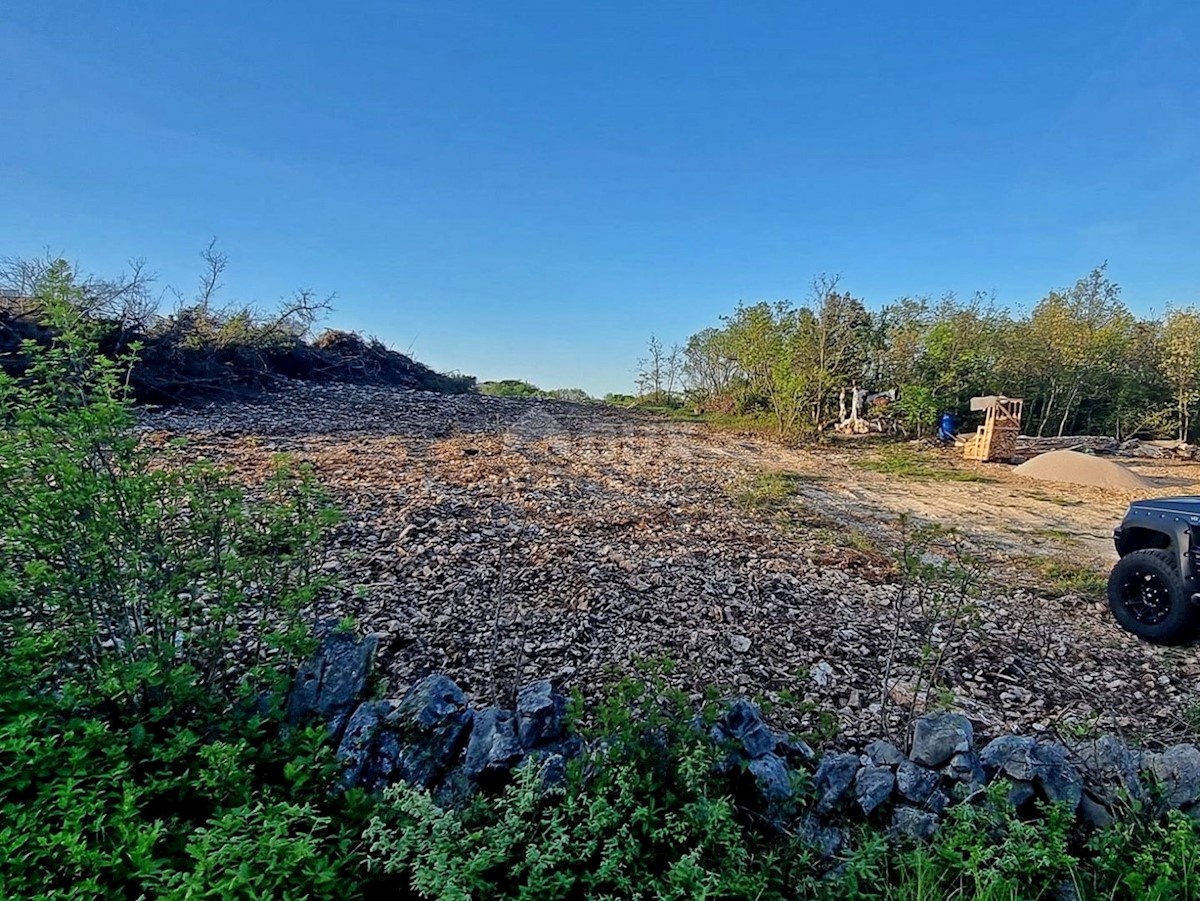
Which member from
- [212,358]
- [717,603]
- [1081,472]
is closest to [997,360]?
[1081,472]

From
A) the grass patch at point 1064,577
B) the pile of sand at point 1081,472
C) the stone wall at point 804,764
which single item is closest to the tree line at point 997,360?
the pile of sand at point 1081,472

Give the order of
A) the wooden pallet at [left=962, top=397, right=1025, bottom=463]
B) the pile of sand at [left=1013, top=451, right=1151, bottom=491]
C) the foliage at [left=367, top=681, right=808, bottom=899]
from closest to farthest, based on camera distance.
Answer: the foliage at [left=367, top=681, right=808, bottom=899]
the pile of sand at [left=1013, top=451, right=1151, bottom=491]
the wooden pallet at [left=962, top=397, right=1025, bottom=463]

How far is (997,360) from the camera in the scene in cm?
1305

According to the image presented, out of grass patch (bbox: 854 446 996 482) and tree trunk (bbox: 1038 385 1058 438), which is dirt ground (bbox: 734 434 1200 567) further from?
tree trunk (bbox: 1038 385 1058 438)

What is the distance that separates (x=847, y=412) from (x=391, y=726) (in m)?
13.2

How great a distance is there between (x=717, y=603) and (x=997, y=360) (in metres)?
13.3

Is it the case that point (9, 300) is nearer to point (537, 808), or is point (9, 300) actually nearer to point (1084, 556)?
point (537, 808)

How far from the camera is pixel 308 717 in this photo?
190 cm

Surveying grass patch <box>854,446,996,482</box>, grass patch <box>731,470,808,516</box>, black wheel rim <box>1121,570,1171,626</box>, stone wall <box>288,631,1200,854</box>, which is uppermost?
grass patch <box>854,446,996,482</box>

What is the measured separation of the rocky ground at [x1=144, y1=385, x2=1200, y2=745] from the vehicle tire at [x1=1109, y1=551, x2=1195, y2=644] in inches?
4.1

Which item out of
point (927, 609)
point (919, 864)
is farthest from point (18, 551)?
point (927, 609)

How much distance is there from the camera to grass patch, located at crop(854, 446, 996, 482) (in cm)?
826

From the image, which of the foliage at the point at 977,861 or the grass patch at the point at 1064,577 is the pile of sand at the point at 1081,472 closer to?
the grass patch at the point at 1064,577

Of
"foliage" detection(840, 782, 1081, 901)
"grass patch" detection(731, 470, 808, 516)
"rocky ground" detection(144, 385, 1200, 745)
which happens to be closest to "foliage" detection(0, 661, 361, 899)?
"rocky ground" detection(144, 385, 1200, 745)
